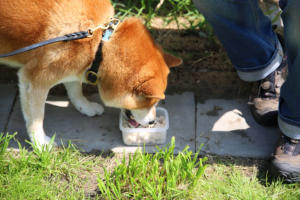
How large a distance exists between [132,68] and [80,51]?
1.29 feet

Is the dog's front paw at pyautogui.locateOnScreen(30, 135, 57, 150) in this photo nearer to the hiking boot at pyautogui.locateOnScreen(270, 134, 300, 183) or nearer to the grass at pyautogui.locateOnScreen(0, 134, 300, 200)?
the grass at pyautogui.locateOnScreen(0, 134, 300, 200)

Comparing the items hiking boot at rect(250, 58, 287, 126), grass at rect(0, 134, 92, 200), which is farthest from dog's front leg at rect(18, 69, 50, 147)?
hiking boot at rect(250, 58, 287, 126)

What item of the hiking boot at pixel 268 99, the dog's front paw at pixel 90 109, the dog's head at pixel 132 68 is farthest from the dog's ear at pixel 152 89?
the hiking boot at pixel 268 99

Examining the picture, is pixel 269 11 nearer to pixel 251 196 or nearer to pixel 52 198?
pixel 251 196

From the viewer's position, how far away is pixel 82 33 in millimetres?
2701

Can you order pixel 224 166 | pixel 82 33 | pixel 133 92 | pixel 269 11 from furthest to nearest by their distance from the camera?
pixel 269 11 → pixel 224 166 → pixel 133 92 → pixel 82 33

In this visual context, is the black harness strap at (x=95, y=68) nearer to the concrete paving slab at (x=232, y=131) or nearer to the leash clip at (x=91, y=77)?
the leash clip at (x=91, y=77)

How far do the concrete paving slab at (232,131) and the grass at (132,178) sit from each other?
0.15 m

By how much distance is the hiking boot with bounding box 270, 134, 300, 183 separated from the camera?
2.95 m

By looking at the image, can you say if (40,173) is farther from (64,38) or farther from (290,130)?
(290,130)

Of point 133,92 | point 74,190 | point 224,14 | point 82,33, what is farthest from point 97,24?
point 74,190

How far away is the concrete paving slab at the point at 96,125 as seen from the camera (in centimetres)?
335

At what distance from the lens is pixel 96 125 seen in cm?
353

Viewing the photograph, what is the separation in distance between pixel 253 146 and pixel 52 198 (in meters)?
1.68
